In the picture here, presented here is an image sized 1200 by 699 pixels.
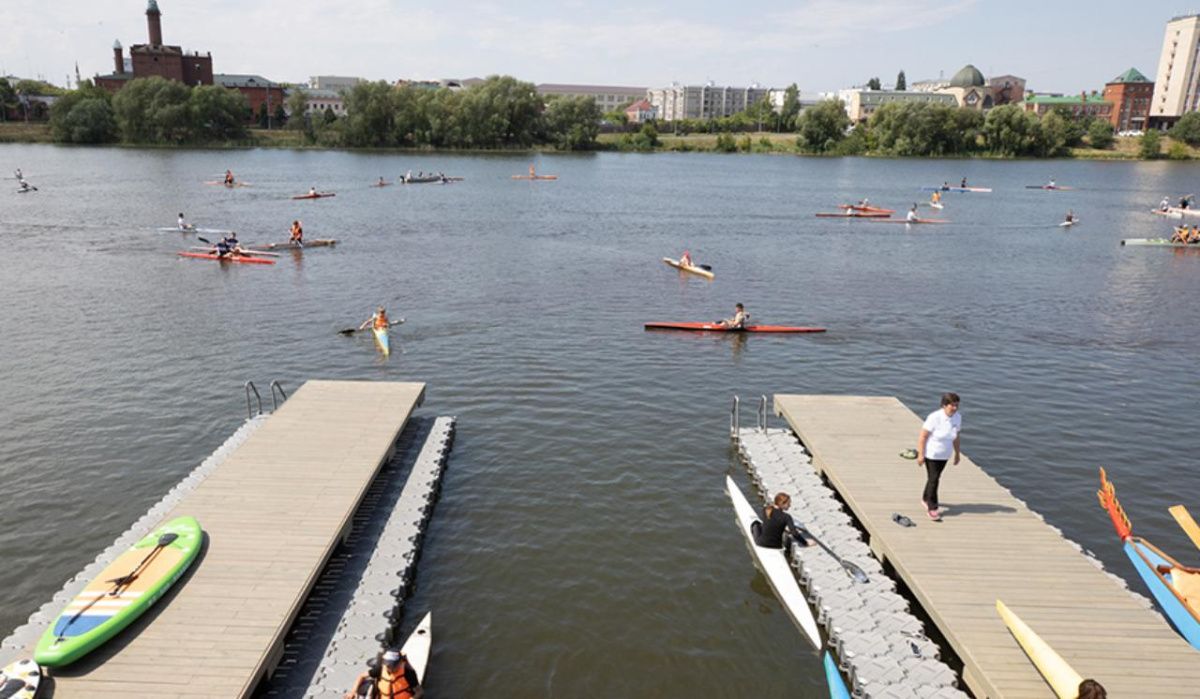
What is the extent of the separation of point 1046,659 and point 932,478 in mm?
5253

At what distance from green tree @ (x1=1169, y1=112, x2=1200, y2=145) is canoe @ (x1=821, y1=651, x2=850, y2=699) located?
213 m

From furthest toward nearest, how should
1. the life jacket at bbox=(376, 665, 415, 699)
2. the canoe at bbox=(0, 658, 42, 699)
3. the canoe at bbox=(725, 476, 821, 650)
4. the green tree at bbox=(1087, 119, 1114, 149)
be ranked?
the green tree at bbox=(1087, 119, 1114, 149)
the canoe at bbox=(725, 476, 821, 650)
the life jacket at bbox=(376, 665, 415, 699)
the canoe at bbox=(0, 658, 42, 699)

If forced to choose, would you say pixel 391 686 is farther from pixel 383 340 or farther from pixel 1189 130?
pixel 1189 130

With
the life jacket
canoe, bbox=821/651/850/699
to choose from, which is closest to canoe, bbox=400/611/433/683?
the life jacket

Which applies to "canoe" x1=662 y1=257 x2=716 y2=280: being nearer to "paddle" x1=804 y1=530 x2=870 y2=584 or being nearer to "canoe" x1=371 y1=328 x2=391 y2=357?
"canoe" x1=371 y1=328 x2=391 y2=357

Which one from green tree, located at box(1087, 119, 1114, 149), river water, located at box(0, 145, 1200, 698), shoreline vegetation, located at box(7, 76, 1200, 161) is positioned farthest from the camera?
green tree, located at box(1087, 119, 1114, 149)

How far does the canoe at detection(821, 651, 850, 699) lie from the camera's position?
1281 cm

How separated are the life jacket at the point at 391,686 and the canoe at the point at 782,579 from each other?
25.9 ft

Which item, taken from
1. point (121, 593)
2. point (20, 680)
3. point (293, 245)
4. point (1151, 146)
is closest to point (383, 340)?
point (121, 593)

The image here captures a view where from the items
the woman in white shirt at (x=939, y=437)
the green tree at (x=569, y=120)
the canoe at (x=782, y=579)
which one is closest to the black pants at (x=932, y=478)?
the woman in white shirt at (x=939, y=437)

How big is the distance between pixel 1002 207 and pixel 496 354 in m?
79.0

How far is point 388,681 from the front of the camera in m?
11.9

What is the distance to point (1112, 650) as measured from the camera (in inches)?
502

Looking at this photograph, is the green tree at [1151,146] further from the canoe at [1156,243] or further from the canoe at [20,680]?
the canoe at [20,680]
